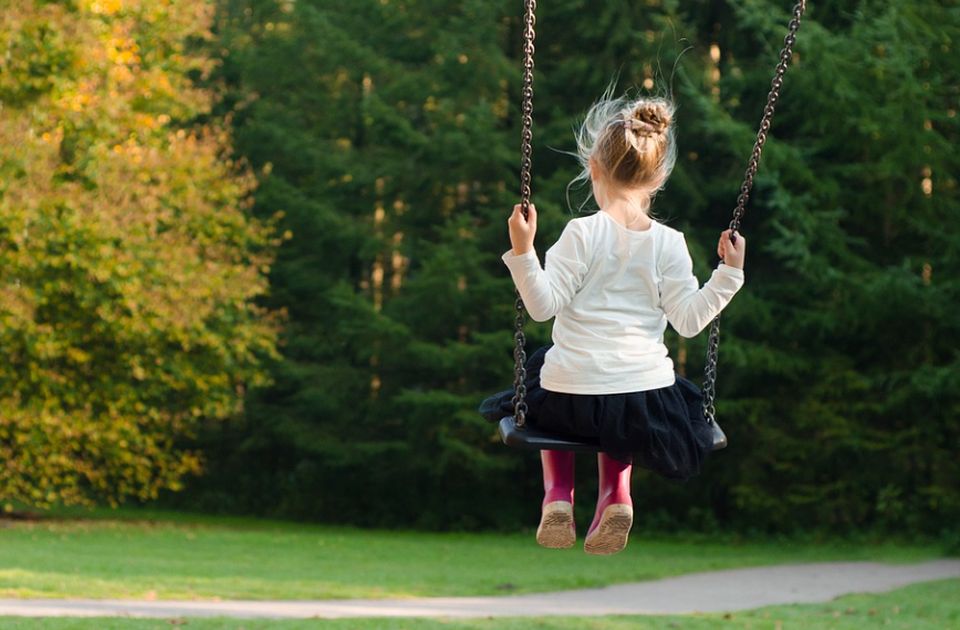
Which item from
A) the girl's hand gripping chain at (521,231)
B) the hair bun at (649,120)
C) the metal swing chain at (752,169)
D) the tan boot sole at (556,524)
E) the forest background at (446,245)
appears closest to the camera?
the girl's hand gripping chain at (521,231)

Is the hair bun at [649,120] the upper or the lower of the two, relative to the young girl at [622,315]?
upper

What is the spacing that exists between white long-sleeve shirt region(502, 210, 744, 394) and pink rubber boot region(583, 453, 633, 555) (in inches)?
12.4

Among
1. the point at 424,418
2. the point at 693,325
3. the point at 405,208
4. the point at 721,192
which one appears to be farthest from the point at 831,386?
the point at 693,325

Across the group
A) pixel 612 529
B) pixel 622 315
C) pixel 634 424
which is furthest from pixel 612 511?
pixel 622 315

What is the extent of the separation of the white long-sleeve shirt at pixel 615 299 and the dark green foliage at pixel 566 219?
12.1 meters

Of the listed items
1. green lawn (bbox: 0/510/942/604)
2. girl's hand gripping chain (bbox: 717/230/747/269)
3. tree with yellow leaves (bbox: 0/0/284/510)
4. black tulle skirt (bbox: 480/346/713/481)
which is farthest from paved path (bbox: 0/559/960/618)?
girl's hand gripping chain (bbox: 717/230/747/269)

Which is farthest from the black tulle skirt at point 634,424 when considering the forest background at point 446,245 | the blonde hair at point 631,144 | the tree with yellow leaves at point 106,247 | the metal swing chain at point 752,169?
the tree with yellow leaves at point 106,247

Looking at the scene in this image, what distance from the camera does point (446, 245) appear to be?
19531 millimetres

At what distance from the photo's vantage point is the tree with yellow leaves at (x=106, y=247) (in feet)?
57.3

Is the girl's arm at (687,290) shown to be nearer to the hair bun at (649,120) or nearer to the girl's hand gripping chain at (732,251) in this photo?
the girl's hand gripping chain at (732,251)

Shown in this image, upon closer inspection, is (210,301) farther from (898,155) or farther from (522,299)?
(522,299)

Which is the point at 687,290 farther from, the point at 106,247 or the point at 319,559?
the point at 106,247

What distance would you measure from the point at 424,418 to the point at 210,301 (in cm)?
348

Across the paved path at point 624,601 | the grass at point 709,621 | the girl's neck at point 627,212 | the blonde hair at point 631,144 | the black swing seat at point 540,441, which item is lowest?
the paved path at point 624,601
